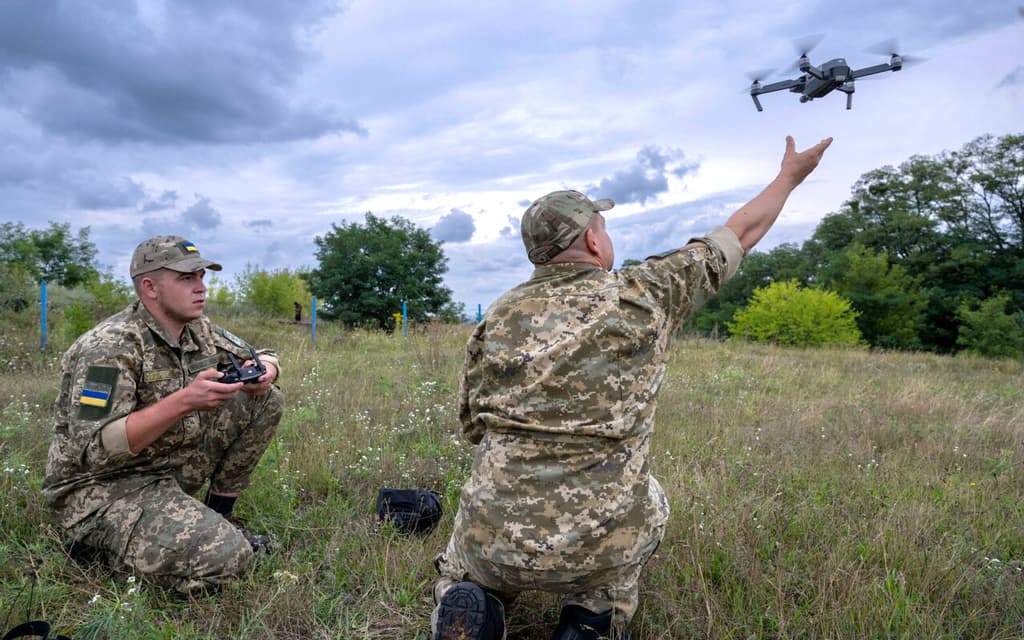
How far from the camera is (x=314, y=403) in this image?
6.79m

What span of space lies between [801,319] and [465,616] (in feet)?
140

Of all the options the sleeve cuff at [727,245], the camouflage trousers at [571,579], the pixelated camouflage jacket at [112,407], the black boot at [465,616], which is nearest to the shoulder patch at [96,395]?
the pixelated camouflage jacket at [112,407]

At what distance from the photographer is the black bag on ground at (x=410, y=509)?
3992 millimetres

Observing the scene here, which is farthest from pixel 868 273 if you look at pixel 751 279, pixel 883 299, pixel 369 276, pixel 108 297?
pixel 108 297

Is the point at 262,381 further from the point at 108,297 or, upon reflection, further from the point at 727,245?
the point at 108,297

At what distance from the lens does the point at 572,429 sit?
2.54 m

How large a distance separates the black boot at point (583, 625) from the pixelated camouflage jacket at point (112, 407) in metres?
2.17

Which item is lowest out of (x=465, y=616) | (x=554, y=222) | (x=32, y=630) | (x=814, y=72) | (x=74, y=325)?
(x=465, y=616)

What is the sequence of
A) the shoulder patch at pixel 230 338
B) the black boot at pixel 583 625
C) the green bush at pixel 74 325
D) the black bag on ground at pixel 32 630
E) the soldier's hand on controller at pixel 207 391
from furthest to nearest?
the green bush at pixel 74 325, the shoulder patch at pixel 230 338, the soldier's hand on controller at pixel 207 391, the black boot at pixel 583 625, the black bag on ground at pixel 32 630

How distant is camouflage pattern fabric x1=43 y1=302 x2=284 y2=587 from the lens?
3.36 meters

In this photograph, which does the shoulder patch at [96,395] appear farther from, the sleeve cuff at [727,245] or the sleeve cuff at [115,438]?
the sleeve cuff at [727,245]

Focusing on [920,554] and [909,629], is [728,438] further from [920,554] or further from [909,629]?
[909,629]

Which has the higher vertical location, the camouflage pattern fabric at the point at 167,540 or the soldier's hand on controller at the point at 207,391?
the soldier's hand on controller at the point at 207,391

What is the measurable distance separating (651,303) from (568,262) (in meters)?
0.36
